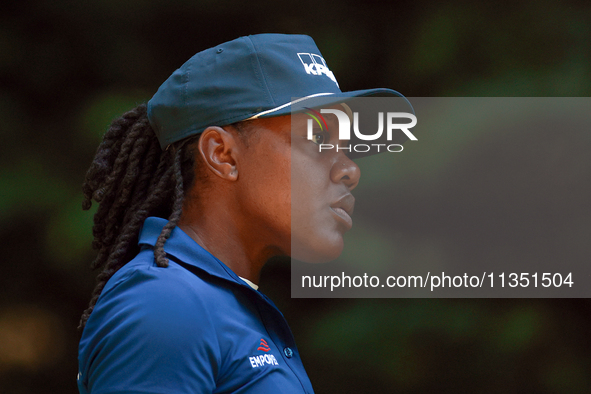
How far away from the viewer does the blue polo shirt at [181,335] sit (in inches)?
33.5

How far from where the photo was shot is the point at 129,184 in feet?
3.95

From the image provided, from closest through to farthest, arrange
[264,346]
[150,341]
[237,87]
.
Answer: [150,341] → [264,346] → [237,87]

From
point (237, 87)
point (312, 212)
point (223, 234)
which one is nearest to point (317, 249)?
point (312, 212)

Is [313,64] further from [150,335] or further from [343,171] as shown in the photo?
[150,335]

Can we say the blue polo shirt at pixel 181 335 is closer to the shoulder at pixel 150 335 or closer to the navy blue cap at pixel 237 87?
the shoulder at pixel 150 335

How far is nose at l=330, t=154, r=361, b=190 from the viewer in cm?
116

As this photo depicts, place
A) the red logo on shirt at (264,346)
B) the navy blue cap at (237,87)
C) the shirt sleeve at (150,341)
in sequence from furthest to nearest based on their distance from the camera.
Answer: the navy blue cap at (237,87)
the red logo on shirt at (264,346)
the shirt sleeve at (150,341)

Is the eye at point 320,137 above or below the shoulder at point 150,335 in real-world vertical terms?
above

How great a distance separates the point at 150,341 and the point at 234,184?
1.24 ft

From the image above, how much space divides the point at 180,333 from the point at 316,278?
3.90 ft

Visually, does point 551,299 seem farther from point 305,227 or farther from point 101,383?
point 101,383

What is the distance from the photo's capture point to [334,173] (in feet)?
3.82

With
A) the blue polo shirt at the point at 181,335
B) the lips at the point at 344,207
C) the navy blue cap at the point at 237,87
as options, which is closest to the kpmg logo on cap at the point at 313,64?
the navy blue cap at the point at 237,87

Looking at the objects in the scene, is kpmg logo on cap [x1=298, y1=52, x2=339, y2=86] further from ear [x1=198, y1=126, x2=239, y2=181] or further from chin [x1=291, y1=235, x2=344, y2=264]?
chin [x1=291, y1=235, x2=344, y2=264]
